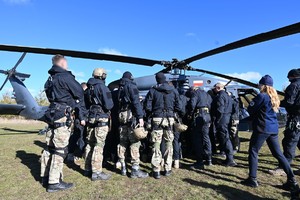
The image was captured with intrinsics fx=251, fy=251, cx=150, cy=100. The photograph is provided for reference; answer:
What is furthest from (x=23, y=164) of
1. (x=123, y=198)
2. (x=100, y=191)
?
(x=123, y=198)

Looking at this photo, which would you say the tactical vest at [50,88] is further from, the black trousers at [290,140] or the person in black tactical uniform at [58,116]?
the black trousers at [290,140]

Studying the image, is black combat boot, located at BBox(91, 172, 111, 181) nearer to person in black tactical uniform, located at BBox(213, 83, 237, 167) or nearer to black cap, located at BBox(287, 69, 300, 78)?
person in black tactical uniform, located at BBox(213, 83, 237, 167)

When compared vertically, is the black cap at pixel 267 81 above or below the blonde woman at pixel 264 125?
above

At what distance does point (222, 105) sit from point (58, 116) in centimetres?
396

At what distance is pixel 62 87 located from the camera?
14.8 ft

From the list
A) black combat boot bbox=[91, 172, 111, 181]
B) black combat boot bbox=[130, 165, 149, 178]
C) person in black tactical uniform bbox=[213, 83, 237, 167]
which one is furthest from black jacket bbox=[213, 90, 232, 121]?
black combat boot bbox=[91, 172, 111, 181]

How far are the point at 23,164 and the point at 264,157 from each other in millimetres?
6437

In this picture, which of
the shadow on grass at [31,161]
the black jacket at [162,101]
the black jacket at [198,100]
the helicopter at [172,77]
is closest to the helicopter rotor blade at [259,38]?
the helicopter at [172,77]

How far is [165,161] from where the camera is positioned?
531cm

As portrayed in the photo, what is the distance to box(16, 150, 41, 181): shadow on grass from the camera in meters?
5.50

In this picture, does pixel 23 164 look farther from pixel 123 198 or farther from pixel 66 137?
pixel 123 198

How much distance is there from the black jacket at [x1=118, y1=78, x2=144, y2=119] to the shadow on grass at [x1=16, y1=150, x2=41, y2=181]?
2326mm

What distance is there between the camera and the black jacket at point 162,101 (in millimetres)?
5316

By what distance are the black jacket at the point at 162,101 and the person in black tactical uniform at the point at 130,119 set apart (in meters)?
0.36
